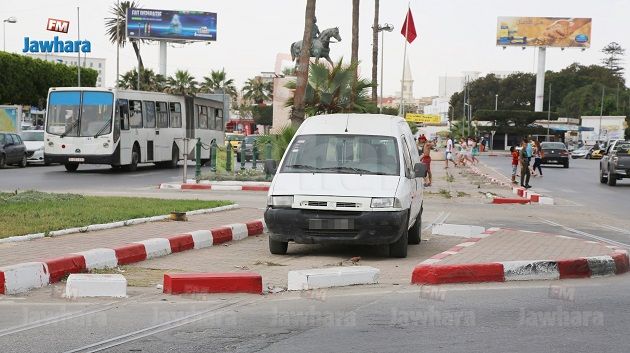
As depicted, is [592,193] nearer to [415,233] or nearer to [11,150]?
[415,233]

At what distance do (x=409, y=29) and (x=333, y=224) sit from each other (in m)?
33.5

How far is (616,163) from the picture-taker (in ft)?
116

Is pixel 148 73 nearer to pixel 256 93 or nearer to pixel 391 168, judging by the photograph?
pixel 256 93

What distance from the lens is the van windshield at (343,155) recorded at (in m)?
12.0

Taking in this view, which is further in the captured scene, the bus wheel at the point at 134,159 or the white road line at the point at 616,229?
the bus wheel at the point at 134,159

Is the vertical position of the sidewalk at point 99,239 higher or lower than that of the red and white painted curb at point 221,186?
higher

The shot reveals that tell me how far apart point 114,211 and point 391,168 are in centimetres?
547

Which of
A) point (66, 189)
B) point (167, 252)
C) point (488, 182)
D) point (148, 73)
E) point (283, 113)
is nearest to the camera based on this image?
point (167, 252)

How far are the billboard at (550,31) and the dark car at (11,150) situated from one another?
279 feet

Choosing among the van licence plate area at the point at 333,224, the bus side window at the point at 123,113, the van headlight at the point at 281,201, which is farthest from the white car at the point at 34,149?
the van licence plate area at the point at 333,224

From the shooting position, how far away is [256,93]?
138250 millimetres

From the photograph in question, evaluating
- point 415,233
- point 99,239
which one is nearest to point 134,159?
point 415,233

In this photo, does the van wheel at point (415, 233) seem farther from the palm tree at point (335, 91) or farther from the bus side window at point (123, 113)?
the bus side window at point (123, 113)

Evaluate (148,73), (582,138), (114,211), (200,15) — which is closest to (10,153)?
(114,211)
